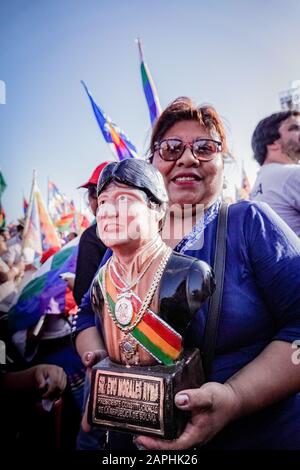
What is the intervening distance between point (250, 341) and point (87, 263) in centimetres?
133

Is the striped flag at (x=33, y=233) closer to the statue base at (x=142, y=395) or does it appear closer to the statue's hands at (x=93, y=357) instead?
the statue's hands at (x=93, y=357)

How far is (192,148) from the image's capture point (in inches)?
53.2

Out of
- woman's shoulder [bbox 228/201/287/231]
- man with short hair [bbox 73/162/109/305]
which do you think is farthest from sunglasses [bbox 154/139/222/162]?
man with short hair [bbox 73/162/109/305]

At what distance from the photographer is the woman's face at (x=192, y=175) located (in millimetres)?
1323

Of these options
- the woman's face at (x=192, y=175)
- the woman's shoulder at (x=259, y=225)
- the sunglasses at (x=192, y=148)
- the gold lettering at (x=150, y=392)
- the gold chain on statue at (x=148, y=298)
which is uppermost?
the sunglasses at (x=192, y=148)

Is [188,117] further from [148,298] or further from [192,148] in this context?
[148,298]

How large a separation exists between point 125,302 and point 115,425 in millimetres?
357

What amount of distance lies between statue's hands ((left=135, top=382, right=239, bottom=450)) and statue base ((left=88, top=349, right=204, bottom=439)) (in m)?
0.02

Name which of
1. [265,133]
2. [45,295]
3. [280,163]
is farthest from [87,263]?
[265,133]

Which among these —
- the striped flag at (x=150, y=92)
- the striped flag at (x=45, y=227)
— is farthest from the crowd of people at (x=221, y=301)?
the striped flag at (x=45, y=227)

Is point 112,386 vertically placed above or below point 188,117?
below

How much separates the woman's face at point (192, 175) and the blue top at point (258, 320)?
1.07 feet
